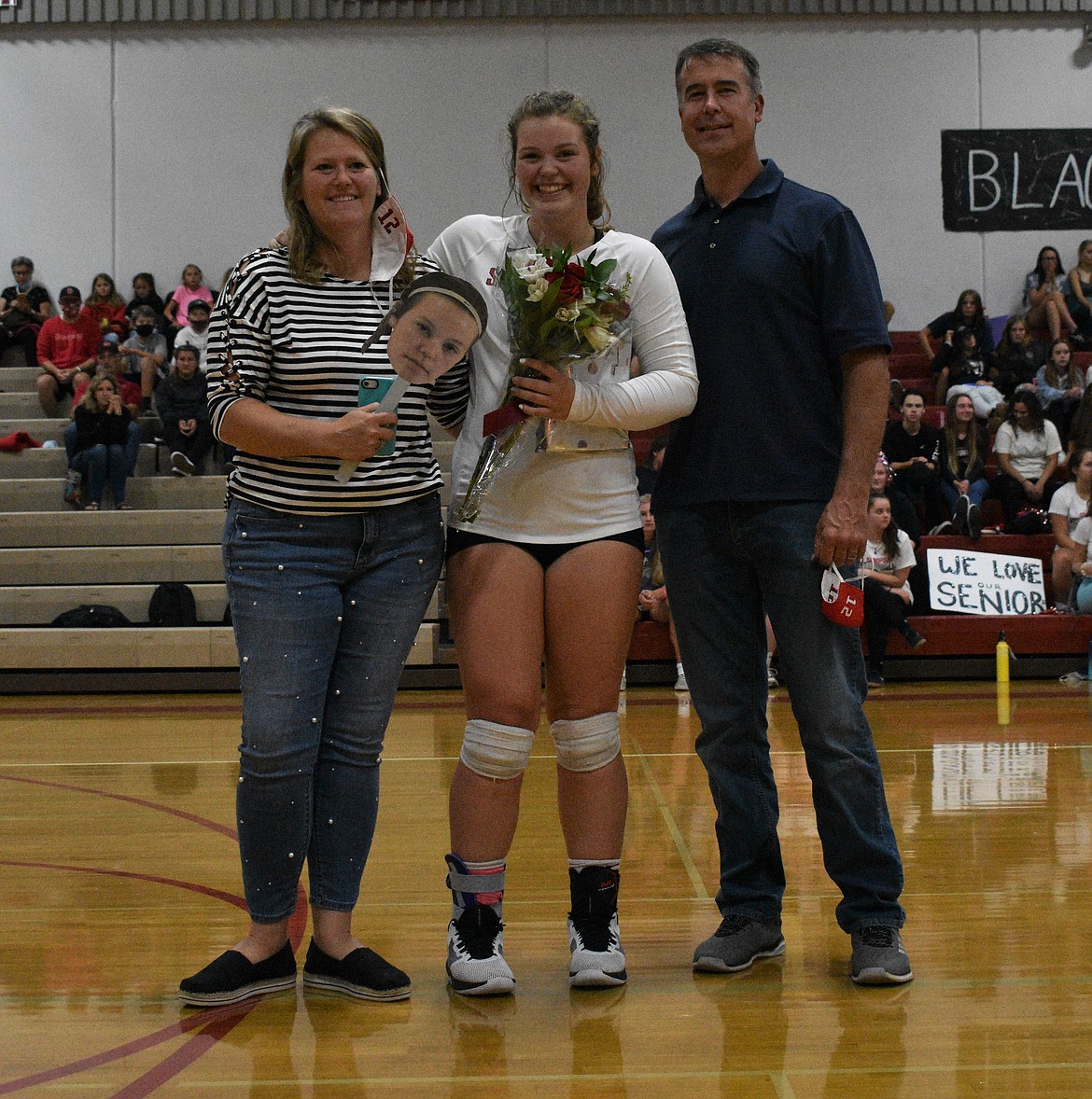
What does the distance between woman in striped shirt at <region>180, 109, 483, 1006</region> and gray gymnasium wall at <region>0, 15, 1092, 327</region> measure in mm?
11263

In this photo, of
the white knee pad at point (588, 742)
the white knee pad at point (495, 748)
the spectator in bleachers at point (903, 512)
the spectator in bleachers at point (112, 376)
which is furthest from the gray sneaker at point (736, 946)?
the spectator in bleachers at point (112, 376)

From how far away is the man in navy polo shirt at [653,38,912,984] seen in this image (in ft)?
8.53

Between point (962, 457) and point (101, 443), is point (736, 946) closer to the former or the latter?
point (962, 457)

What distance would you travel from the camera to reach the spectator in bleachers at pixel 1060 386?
10773mm

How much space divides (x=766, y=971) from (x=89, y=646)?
6.56 m

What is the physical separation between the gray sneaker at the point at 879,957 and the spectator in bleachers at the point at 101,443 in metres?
8.40

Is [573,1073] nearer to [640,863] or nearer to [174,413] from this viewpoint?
[640,863]

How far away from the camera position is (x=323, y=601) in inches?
96.6

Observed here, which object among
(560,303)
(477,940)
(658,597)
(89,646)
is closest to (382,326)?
(560,303)

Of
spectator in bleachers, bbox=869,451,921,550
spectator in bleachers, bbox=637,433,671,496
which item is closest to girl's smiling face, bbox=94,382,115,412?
spectator in bleachers, bbox=637,433,671,496

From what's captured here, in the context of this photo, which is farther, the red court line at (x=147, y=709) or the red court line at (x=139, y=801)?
the red court line at (x=147, y=709)

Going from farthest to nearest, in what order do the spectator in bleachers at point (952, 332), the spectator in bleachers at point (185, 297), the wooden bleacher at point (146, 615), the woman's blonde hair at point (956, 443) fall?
the spectator in bleachers at point (185, 297) < the spectator in bleachers at point (952, 332) < the woman's blonde hair at point (956, 443) < the wooden bleacher at point (146, 615)

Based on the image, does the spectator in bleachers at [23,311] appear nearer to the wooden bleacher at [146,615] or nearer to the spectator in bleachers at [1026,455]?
the wooden bleacher at [146,615]

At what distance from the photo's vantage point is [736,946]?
268 centimetres
